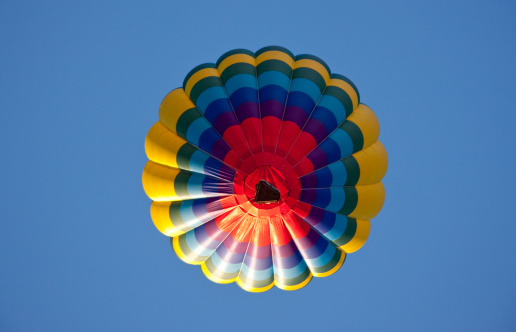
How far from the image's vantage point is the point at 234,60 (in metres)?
9.59

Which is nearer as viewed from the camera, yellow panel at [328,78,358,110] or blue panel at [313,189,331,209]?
blue panel at [313,189,331,209]

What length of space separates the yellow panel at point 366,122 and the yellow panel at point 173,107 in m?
2.70

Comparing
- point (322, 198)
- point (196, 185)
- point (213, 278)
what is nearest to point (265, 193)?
point (322, 198)

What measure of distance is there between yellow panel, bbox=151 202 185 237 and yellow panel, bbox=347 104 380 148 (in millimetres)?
3408

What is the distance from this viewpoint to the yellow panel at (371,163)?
9.49 meters

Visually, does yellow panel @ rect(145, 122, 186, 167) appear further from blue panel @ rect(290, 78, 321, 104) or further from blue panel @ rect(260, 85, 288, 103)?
blue panel @ rect(290, 78, 321, 104)

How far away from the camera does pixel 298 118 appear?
9.09m

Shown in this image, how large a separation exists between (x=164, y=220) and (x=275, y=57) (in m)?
3.29

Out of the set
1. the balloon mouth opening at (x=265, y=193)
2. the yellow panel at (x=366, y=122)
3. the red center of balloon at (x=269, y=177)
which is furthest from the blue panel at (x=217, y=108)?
the yellow panel at (x=366, y=122)

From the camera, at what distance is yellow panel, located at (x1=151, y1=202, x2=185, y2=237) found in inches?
383

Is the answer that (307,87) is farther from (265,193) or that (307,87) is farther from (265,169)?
(265,193)

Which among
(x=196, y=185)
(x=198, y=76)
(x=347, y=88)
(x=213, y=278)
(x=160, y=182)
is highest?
(x=198, y=76)

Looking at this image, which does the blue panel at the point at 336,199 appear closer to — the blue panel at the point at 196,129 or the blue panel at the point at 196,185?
the blue panel at the point at 196,185

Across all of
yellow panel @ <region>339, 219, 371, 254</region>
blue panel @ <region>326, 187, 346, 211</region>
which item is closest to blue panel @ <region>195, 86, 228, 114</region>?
blue panel @ <region>326, 187, 346, 211</region>
